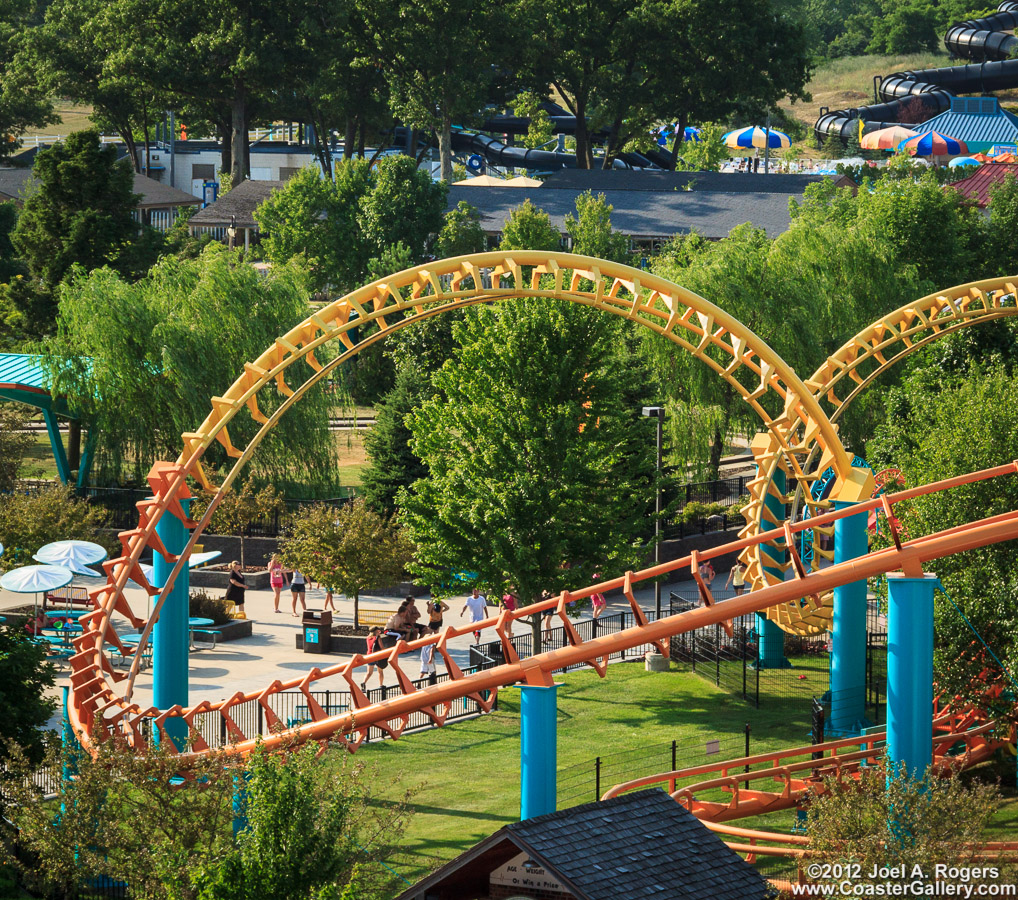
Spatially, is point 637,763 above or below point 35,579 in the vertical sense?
below

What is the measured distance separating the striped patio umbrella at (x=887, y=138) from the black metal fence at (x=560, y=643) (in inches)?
3348

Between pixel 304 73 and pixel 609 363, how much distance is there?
64.7 meters

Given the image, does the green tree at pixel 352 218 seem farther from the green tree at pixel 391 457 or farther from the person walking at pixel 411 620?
the person walking at pixel 411 620

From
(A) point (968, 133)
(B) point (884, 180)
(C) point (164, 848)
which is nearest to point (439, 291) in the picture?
(C) point (164, 848)

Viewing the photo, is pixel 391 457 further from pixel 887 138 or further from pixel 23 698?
pixel 887 138

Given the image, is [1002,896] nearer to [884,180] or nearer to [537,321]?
[537,321]

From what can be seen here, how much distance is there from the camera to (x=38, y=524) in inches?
1598

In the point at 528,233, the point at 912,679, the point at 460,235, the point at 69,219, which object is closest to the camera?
the point at 912,679

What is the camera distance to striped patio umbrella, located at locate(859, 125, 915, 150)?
117 metres

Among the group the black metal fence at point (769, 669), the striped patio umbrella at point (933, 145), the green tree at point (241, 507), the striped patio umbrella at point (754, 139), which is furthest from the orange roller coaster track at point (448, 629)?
the striped patio umbrella at point (754, 139)

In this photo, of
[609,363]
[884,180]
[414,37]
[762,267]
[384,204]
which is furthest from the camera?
[414,37]

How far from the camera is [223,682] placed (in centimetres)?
3381

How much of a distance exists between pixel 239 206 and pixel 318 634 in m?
57.2

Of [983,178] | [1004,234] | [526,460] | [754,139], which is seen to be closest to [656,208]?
[983,178]
